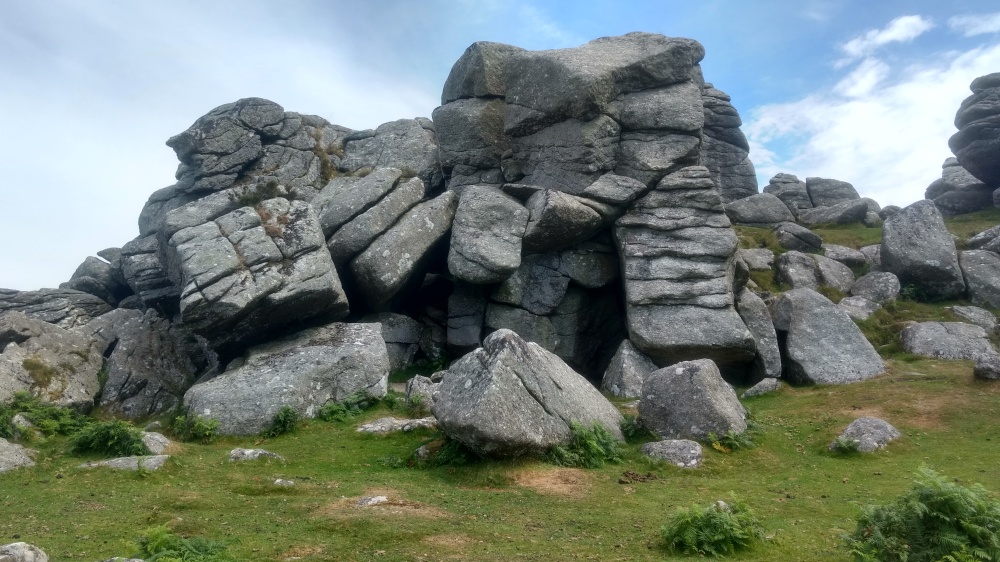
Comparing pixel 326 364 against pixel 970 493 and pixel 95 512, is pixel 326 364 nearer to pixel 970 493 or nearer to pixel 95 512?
pixel 95 512

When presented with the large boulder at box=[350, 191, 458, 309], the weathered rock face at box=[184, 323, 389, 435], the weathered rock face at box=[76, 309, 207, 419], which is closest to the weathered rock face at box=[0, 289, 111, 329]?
the weathered rock face at box=[76, 309, 207, 419]

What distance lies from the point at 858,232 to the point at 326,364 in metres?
47.4

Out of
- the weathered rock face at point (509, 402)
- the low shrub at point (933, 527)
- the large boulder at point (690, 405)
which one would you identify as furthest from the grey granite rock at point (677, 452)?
the low shrub at point (933, 527)

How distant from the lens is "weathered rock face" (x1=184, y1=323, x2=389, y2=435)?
27.8 m

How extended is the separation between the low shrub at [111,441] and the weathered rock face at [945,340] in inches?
1370

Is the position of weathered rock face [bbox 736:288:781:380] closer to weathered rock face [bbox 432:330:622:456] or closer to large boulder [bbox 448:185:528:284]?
large boulder [bbox 448:185:528:284]

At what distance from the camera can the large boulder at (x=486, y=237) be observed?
1449 inches

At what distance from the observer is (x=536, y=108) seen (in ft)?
136

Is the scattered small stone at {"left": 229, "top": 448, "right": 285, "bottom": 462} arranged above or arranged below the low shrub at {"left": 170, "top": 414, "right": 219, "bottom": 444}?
below

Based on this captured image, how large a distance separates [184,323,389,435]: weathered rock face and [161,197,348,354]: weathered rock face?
1.39 m

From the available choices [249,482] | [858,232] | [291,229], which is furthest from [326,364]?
[858,232]

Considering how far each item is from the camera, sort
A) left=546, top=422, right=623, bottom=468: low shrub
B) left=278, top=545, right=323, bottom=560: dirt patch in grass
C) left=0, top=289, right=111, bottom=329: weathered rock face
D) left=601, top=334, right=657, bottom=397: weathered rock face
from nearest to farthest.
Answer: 1. left=278, top=545, right=323, bottom=560: dirt patch in grass
2. left=546, top=422, right=623, bottom=468: low shrub
3. left=601, top=334, right=657, bottom=397: weathered rock face
4. left=0, top=289, right=111, bottom=329: weathered rock face

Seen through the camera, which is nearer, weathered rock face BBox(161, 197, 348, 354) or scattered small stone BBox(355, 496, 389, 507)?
scattered small stone BBox(355, 496, 389, 507)

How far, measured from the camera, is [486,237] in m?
37.5
